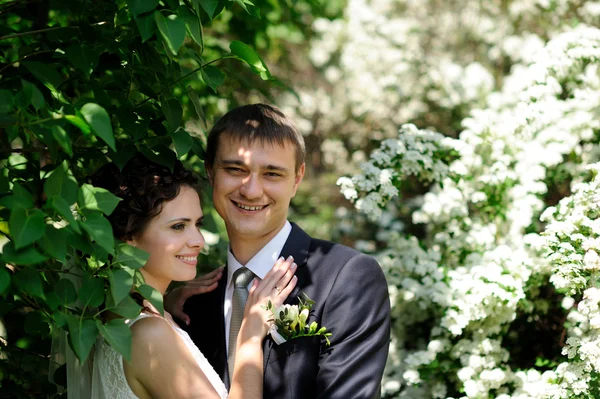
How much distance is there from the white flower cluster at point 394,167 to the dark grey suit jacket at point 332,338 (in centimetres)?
57

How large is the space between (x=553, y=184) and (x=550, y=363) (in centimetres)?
116

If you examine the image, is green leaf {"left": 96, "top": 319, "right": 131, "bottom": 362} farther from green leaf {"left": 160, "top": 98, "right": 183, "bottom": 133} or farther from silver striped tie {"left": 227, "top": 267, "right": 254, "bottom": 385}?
silver striped tie {"left": 227, "top": 267, "right": 254, "bottom": 385}

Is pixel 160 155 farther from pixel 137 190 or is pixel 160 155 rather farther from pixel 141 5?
pixel 141 5

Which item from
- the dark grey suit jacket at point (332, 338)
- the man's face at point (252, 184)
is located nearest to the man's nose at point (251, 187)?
the man's face at point (252, 184)

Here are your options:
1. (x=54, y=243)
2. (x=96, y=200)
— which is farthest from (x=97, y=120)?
(x=54, y=243)

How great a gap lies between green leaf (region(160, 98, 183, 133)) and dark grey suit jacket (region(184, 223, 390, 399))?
780mm

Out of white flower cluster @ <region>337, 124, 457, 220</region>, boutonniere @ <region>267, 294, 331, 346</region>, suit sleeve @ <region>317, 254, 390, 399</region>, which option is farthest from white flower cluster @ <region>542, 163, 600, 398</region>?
boutonniere @ <region>267, 294, 331, 346</region>

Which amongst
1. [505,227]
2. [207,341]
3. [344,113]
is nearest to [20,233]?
[207,341]

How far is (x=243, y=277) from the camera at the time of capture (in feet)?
9.09

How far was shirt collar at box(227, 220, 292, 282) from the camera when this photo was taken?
2766 millimetres

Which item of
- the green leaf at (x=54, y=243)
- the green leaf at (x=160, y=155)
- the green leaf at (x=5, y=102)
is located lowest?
the green leaf at (x=54, y=243)

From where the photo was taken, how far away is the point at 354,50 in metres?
6.19

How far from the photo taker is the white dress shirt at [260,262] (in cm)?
276

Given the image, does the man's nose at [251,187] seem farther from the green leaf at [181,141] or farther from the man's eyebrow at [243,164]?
the green leaf at [181,141]
